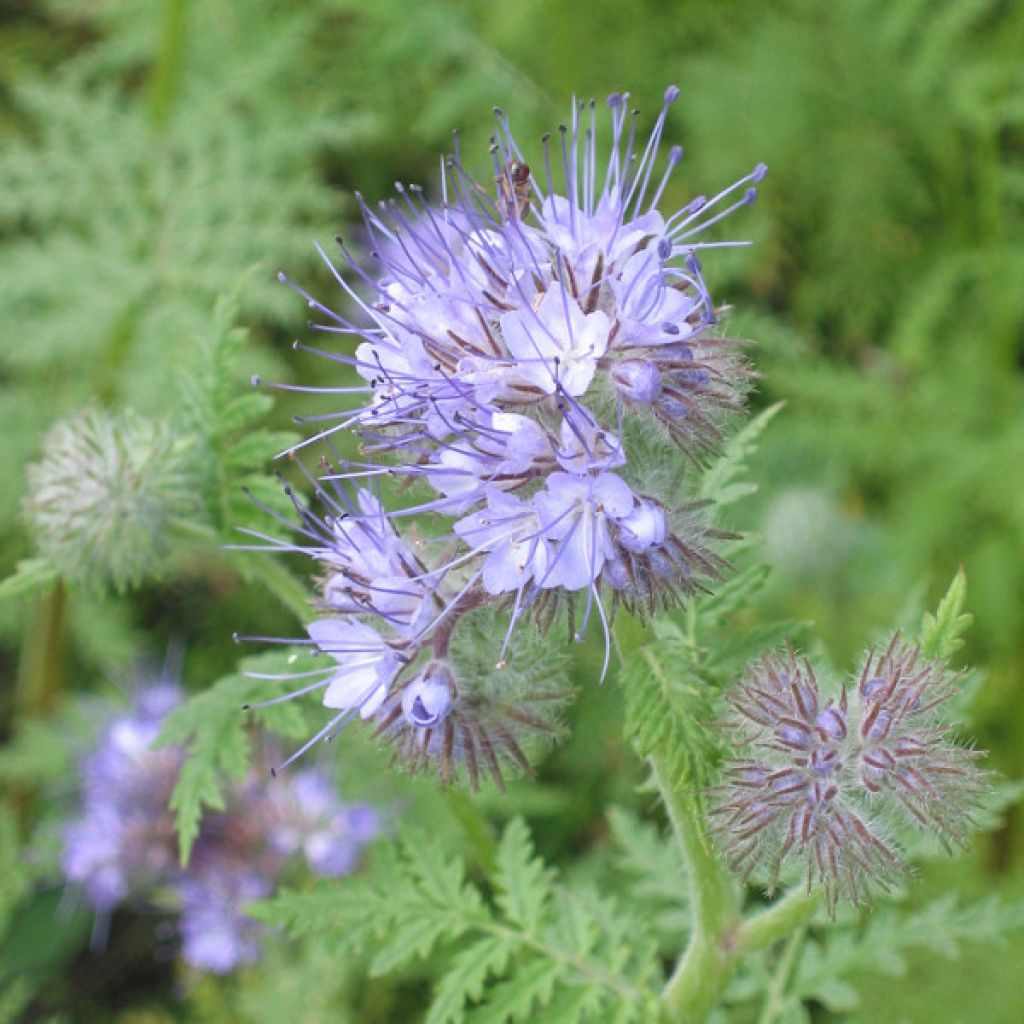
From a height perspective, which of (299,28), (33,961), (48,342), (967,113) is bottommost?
(33,961)

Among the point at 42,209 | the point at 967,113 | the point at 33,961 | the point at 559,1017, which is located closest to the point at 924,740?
the point at 559,1017

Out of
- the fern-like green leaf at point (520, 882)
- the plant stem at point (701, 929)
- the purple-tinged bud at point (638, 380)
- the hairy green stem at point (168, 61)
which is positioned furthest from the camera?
the hairy green stem at point (168, 61)

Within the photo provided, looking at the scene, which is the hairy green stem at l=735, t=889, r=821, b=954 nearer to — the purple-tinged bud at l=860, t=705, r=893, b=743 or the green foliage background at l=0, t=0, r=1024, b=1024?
the purple-tinged bud at l=860, t=705, r=893, b=743

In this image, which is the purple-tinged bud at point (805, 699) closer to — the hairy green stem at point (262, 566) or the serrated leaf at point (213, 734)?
the serrated leaf at point (213, 734)

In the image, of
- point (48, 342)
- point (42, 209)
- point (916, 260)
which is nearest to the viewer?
point (48, 342)

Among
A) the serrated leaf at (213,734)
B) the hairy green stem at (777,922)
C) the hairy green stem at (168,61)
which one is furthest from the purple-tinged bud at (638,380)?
the hairy green stem at (168,61)

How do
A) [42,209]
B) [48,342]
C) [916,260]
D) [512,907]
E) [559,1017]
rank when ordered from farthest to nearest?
[916,260]
[42,209]
[48,342]
[512,907]
[559,1017]

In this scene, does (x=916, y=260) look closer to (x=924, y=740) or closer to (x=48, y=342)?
(x=48, y=342)

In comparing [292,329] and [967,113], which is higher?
[967,113]
